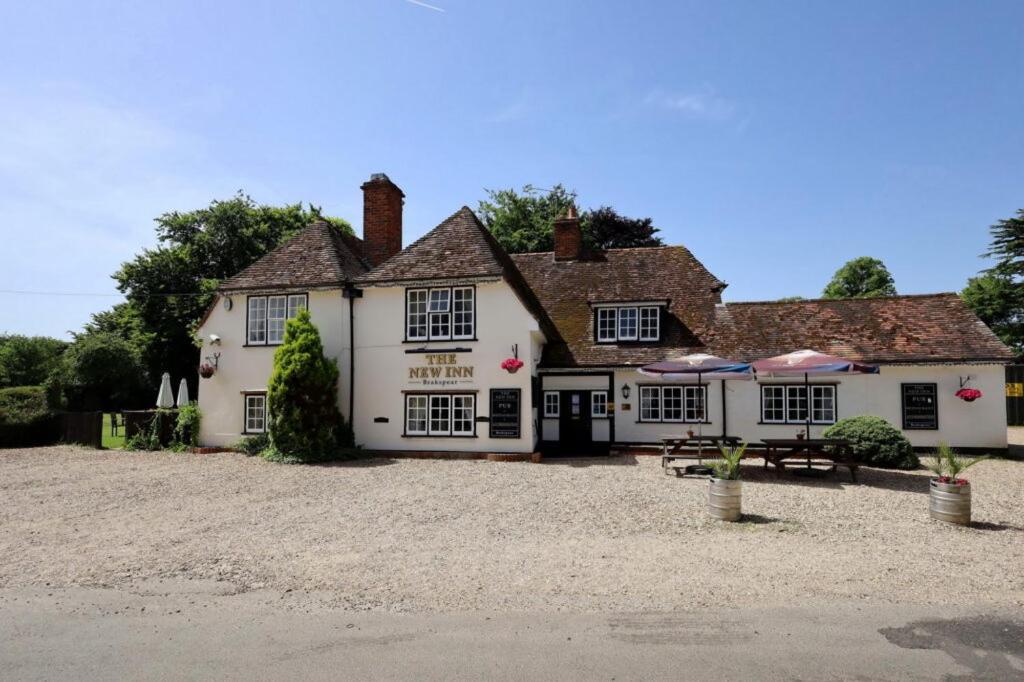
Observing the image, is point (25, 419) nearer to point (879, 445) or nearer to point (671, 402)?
point (671, 402)

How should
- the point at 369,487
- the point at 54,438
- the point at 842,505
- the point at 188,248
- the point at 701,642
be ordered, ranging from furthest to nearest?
the point at 188,248 → the point at 54,438 → the point at 369,487 → the point at 842,505 → the point at 701,642

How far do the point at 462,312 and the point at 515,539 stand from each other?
33.5 ft

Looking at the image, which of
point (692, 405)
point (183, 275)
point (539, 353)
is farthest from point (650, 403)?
point (183, 275)

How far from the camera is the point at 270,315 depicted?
18562 millimetres

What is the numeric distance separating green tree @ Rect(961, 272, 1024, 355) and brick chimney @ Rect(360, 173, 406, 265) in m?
36.9

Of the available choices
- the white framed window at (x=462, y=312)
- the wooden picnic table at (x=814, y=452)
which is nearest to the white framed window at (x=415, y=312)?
the white framed window at (x=462, y=312)

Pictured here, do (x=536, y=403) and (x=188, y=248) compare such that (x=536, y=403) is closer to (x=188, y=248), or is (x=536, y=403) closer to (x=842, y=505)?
(x=842, y=505)

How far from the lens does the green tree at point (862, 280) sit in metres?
51.0

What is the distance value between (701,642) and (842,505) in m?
6.83

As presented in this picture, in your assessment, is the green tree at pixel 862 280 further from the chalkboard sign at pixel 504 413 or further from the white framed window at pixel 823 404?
the chalkboard sign at pixel 504 413

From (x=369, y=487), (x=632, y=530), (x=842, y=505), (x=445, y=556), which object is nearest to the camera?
(x=445, y=556)

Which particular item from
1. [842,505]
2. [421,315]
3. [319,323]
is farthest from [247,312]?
[842,505]

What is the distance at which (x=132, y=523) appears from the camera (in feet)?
29.8

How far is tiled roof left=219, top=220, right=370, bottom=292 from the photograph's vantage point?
18203 millimetres
